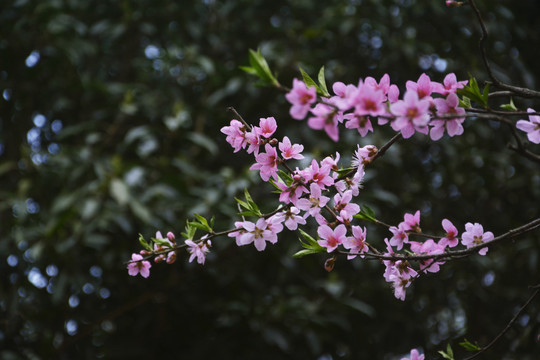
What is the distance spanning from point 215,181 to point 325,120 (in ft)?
3.57

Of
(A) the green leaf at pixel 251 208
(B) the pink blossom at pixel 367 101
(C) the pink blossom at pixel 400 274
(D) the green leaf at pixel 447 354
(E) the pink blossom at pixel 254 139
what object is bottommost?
(D) the green leaf at pixel 447 354

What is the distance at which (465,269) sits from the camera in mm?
1801

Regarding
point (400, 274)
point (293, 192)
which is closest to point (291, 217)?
point (293, 192)

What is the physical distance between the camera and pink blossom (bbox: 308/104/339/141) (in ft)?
1.51

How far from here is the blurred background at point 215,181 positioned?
59.6 inches

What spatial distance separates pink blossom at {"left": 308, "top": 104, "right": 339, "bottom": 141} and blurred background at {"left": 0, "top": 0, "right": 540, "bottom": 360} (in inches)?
38.5

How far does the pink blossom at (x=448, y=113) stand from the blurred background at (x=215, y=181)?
93 centimetres

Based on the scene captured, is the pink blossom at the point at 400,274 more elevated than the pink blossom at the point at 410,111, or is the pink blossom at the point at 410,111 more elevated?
the pink blossom at the point at 410,111

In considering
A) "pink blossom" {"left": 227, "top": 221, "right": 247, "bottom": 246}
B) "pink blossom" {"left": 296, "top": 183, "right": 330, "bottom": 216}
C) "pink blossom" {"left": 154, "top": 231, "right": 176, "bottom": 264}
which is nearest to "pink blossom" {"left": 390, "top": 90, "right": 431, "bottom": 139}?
"pink blossom" {"left": 296, "top": 183, "right": 330, "bottom": 216}

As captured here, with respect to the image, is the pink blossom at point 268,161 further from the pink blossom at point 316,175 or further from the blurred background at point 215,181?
the blurred background at point 215,181

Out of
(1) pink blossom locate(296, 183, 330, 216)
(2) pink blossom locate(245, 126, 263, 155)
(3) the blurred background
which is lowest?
(3) the blurred background

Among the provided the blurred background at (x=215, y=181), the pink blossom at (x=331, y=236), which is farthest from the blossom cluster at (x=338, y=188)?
the blurred background at (x=215, y=181)

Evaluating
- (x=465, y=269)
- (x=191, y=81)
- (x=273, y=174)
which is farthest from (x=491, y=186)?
(x=273, y=174)

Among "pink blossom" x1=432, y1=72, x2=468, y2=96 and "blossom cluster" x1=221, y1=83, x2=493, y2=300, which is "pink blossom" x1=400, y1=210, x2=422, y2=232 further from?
"pink blossom" x1=432, y1=72, x2=468, y2=96
